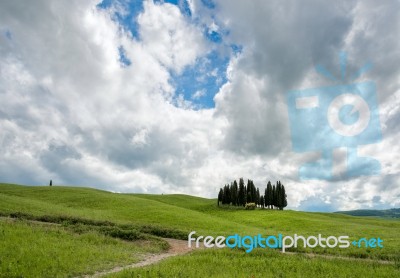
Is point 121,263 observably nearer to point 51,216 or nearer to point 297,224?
Answer: point 51,216

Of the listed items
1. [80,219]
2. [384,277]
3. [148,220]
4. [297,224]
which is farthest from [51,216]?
[297,224]

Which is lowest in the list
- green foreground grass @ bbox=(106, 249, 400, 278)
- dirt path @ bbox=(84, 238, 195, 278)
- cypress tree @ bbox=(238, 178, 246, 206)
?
dirt path @ bbox=(84, 238, 195, 278)

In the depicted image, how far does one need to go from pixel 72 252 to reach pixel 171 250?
9.78 meters

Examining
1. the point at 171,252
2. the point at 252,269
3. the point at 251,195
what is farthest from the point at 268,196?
the point at 252,269

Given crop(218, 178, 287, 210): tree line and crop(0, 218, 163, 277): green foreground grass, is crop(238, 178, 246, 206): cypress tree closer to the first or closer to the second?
crop(218, 178, 287, 210): tree line

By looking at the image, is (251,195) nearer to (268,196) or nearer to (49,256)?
(268,196)

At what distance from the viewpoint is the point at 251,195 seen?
9681 centimetres

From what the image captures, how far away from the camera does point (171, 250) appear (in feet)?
87.2

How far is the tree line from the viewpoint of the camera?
94.4 meters

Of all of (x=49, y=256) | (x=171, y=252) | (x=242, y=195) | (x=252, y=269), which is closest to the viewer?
(x=252, y=269)

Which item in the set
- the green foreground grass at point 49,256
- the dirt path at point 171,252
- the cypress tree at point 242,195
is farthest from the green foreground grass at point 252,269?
the cypress tree at point 242,195

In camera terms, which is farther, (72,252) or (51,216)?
(51,216)

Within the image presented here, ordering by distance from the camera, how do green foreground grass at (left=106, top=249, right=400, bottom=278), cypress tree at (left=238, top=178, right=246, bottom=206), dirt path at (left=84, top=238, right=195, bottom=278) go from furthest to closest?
cypress tree at (left=238, top=178, right=246, bottom=206)
dirt path at (left=84, top=238, right=195, bottom=278)
green foreground grass at (left=106, top=249, right=400, bottom=278)

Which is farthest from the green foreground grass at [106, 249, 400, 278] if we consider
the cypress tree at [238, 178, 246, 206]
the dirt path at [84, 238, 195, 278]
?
the cypress tree at [238, 178, 246, 206]
